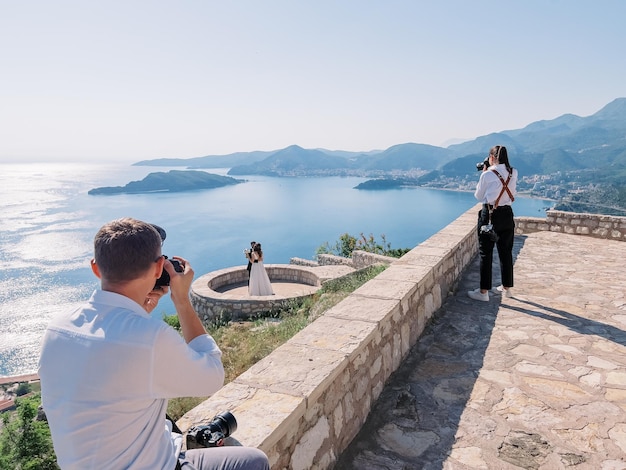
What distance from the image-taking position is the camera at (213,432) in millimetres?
1484

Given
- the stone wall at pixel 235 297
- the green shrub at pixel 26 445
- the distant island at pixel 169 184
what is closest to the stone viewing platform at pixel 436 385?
the green shrub at pixel 26 445

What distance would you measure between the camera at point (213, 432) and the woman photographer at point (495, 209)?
3.65m

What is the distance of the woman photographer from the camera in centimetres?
430

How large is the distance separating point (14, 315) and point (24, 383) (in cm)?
2695

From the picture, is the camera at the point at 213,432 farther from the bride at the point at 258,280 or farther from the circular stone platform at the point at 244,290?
the bride at the point at 258,280

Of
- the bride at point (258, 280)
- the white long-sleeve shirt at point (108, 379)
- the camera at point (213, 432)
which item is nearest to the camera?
the white long-sleeve shirt at point (108, 379)

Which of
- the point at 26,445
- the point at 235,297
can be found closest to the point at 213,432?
the point at 26,445

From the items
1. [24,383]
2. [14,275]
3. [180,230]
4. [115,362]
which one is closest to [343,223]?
[180,230]

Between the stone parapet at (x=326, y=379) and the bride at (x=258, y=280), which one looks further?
the bride at (x=258, y=280)

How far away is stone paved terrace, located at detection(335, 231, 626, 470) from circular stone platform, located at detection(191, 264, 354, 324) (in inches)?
303

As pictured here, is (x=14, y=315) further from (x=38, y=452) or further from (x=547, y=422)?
(x=547, y=422)

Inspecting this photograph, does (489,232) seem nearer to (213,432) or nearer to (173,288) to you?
(213,432)

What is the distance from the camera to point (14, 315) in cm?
4888

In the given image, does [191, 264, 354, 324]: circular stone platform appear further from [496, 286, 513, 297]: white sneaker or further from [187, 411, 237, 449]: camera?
[187, 411, 237, 449]: camera
